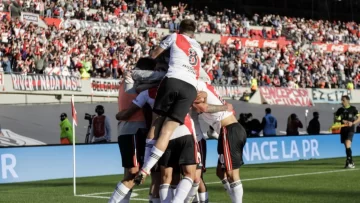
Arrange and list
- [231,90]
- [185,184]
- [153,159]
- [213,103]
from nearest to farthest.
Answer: [153,159] → [185,184] → [213,103] → [231,90]

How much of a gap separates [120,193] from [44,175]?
10.8 meters

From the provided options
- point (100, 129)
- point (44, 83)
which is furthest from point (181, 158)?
point (44, 83)

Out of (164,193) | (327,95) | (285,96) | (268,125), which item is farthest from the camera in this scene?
(327,95)

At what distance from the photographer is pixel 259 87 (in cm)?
4325

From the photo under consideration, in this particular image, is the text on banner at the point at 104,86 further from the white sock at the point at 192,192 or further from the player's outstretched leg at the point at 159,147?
the player's outstretched leg at the point at 159,147

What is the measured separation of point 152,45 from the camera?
4181cm

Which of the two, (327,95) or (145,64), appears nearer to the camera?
(145,64)

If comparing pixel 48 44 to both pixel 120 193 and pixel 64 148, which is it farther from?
pixel 120 193

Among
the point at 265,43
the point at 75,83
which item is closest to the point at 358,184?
the point at 75,83

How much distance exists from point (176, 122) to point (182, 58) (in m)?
0.76

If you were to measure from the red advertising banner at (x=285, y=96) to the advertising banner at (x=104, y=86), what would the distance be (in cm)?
1002

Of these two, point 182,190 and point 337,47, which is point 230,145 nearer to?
point 182,190

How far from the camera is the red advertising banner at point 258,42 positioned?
50875 mm

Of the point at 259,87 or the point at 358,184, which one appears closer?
the point at 358,184
